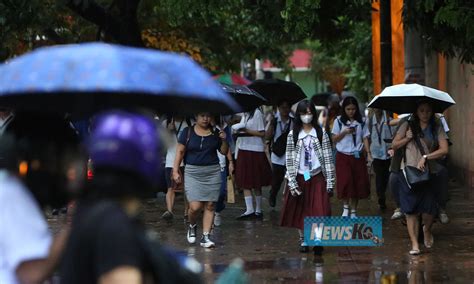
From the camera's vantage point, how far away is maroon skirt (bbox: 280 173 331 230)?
10.2 metres

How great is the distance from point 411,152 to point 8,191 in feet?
23.8

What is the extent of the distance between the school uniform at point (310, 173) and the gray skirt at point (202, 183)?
945 millimetres

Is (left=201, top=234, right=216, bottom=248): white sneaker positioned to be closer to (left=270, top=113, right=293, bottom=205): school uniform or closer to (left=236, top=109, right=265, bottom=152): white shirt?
(left=270, top=113, right=293, bottom=205): school uniform

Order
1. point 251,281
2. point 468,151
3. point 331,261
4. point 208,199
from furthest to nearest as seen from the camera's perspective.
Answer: point 468,151, point 208,199, point 331,261, point 251,281

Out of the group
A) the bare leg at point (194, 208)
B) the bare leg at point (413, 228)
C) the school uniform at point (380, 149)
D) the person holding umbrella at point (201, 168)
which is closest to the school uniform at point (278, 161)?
the school uniform at point (380, 149)

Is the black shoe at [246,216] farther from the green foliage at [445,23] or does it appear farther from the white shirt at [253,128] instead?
the green foliage at [445,23]

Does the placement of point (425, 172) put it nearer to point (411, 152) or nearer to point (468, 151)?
point (411, 152)

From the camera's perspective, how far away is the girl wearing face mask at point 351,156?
1277 cm

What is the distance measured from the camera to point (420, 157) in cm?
988

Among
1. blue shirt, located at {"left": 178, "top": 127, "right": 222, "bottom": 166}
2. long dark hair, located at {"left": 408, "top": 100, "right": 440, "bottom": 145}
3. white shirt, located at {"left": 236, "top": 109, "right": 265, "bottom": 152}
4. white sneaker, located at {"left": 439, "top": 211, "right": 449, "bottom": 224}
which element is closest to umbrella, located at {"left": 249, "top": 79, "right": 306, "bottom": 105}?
white shirt, located at {"left": 236, "top": 109, "right": 265, "bottom": 152}

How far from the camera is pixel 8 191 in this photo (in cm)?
318

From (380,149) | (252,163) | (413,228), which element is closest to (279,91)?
(252,163)

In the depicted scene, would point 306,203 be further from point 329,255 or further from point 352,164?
point 352,164

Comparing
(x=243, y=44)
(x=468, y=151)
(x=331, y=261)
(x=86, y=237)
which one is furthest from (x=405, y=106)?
(x=243, y=44)
